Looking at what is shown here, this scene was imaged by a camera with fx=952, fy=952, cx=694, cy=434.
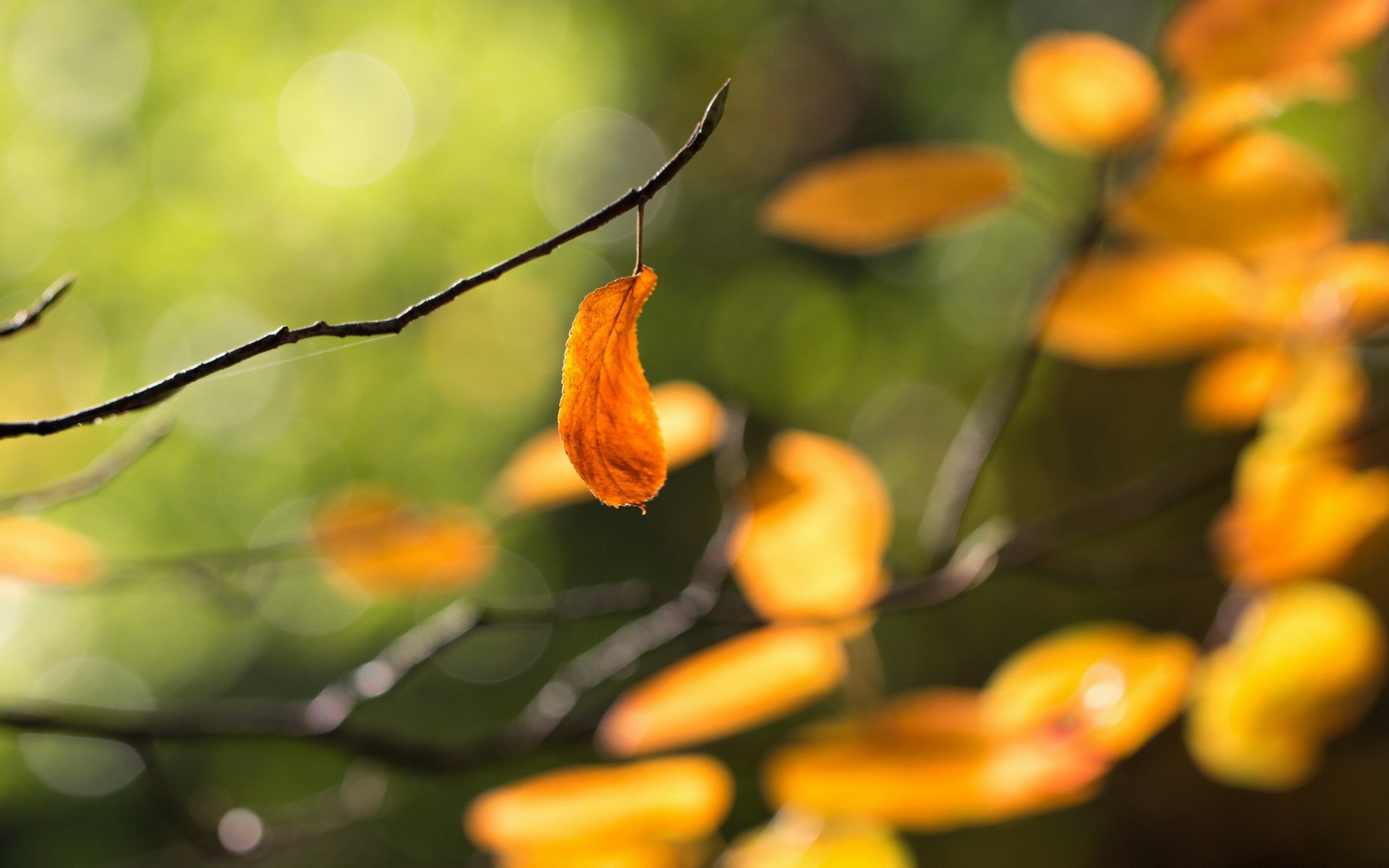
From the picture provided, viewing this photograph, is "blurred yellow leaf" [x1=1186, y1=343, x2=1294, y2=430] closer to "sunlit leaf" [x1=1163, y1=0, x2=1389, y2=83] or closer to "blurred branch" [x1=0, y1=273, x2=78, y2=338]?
"sunlit leaf" [x1=1163, y1=0, x2=1389, y2=83]

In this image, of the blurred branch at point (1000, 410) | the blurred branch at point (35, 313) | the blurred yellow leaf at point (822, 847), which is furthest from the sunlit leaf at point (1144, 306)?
the blurred branch at point (35, 313)

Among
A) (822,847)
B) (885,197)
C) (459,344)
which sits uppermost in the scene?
(459,344)

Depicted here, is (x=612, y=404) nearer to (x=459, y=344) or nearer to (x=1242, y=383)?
(x=1242, y=383)

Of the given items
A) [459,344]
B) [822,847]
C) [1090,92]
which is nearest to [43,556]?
[822,847]

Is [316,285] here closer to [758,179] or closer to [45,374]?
[45,374]

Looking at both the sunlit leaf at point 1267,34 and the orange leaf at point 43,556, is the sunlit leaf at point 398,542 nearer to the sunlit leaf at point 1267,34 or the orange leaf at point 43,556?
the orange leaf at point 43,556
